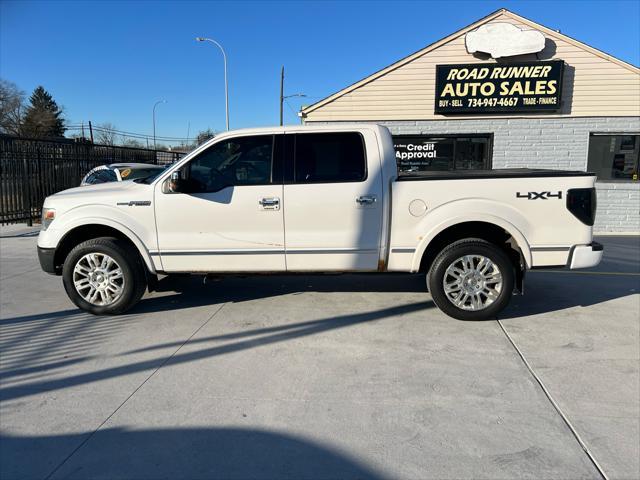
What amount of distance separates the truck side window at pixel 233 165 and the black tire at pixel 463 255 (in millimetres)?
2018

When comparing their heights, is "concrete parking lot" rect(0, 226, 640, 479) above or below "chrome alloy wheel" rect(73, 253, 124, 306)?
below

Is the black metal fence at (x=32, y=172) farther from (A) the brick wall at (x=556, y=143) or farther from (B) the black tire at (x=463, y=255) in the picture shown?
(B) the black tire at (x=463, y=255)

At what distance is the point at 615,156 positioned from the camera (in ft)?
39.6

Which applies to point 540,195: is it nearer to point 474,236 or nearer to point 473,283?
point 474,236

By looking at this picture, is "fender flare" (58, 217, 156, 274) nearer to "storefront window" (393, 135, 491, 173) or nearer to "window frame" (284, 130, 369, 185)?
"window frame" (284, 130, 369, 185)

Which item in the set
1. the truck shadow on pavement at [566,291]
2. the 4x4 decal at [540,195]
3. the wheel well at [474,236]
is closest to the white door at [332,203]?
the wheel well at [474,236]

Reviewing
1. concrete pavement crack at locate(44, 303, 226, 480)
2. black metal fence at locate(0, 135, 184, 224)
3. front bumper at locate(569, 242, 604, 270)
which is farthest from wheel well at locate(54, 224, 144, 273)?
black metal fence at locate(0, 135, 184, 224)

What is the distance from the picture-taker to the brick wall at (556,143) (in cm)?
1179

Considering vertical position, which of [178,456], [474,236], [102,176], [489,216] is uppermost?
[102,176]

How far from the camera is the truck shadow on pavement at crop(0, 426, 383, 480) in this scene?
2.59m

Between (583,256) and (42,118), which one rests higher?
(42,118)

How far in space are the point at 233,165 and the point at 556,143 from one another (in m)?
9.93

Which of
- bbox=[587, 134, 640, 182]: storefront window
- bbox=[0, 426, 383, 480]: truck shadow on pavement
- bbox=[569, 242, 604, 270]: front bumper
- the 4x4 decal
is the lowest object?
bbox=[0, 426, 383, 480]: truck shadow on pavement

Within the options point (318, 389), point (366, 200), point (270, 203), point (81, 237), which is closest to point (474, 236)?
point (366, 200)
